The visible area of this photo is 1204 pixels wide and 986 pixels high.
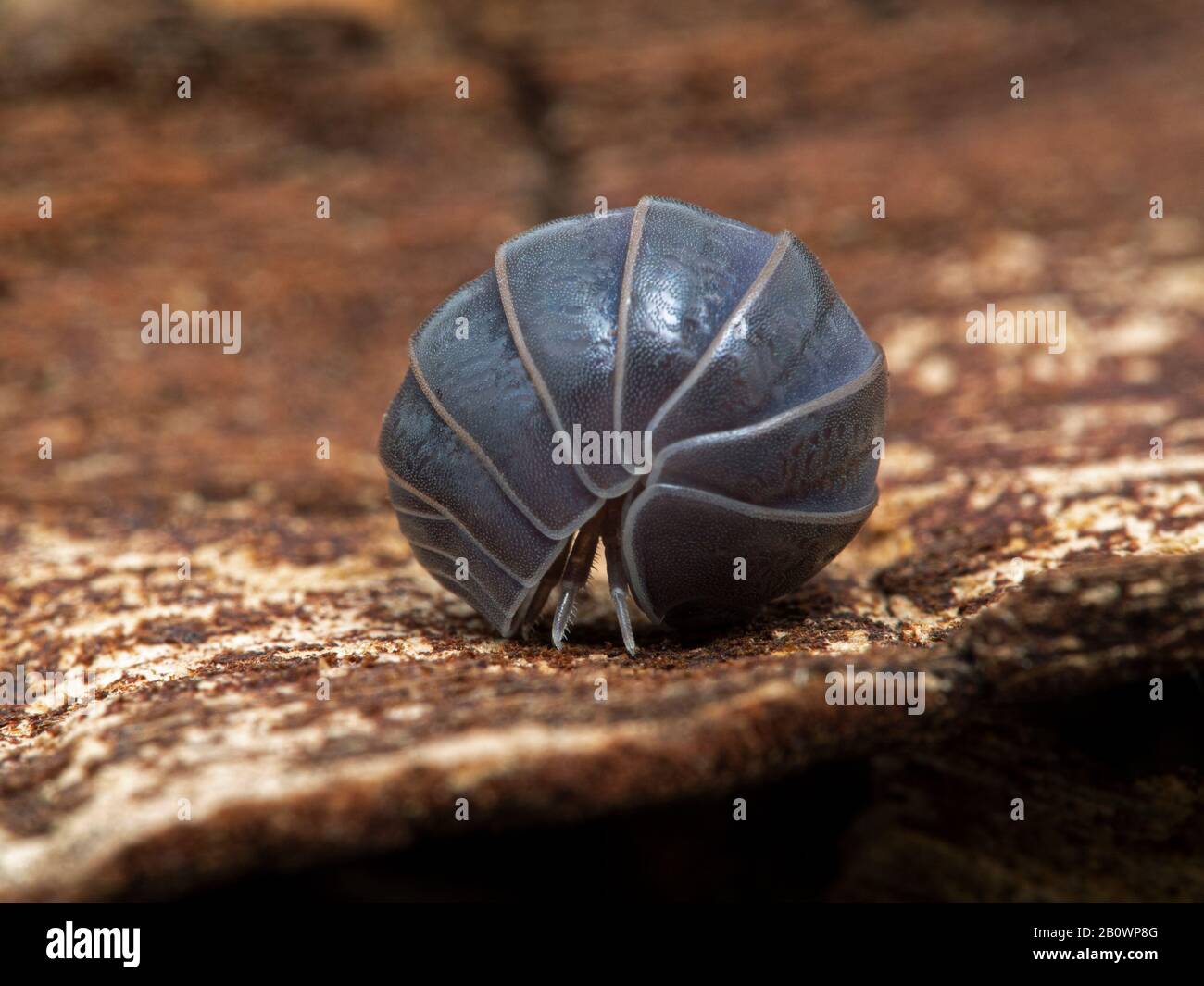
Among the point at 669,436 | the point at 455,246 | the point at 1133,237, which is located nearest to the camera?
the point at 669,436

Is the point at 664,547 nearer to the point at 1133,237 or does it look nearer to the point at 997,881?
the point at 997,881

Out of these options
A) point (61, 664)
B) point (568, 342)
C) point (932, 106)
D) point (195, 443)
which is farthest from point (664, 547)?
point (932, 106)

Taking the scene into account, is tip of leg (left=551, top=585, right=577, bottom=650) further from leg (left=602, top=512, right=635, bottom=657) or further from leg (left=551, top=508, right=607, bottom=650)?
leg (left=602, top=512, right=635, bottom=657)

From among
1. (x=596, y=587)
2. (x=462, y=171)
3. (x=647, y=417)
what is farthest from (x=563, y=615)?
(x=462, y=171)

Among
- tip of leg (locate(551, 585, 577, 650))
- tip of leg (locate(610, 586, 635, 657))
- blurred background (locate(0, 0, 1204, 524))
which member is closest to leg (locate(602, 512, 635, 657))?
tip of leg (locate(610, 586, 635, 657))

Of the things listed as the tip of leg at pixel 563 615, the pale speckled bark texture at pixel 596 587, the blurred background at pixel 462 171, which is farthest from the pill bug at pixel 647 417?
the blurred background at pixel 462 171
